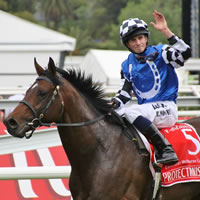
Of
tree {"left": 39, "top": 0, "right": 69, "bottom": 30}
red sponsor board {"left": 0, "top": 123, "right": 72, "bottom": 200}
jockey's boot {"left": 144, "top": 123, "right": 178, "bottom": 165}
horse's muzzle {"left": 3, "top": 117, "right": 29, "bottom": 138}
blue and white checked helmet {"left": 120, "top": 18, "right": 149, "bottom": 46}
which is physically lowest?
tree {"left": 39, "top": 0, "right": 69, "bottom": 30}

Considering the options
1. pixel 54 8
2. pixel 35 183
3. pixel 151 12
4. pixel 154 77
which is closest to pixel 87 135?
pixel 154 77

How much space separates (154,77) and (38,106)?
1.13 metres

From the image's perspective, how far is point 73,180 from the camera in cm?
506

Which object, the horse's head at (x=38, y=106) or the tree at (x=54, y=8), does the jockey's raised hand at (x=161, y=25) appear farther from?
the tree at (x=54, y=8)

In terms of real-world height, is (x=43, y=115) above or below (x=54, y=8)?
above

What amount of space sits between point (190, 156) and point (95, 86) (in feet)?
3.48

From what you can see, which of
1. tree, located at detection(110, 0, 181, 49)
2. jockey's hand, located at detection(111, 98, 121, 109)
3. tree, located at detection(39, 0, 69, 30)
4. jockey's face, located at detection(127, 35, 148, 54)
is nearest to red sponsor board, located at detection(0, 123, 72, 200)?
jockey's hand, located at detection(111, 98, 121, 109)

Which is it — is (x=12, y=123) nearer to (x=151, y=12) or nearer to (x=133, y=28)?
(x=133, y=28)

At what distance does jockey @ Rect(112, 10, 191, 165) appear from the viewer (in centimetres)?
523

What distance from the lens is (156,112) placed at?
536cm

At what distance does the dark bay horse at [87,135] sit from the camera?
4887mm

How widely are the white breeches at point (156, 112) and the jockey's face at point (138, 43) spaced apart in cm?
50

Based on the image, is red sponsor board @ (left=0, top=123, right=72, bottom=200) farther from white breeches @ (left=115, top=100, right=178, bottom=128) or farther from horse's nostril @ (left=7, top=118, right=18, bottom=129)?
horse's nostril @ (left=7, top=118, right=18, bottom=129)

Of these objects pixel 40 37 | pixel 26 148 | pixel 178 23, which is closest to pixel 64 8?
pixel 178 23
